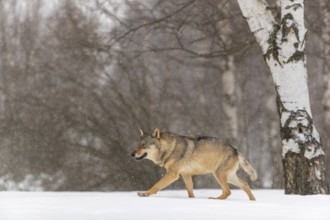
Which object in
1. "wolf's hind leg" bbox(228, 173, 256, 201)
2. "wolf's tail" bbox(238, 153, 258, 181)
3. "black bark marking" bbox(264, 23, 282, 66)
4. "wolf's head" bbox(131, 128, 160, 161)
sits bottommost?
"wolf's hind leg" bbox(228, 173, 256, 201)

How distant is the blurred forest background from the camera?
1541 centimetres

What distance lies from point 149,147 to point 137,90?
653 cm

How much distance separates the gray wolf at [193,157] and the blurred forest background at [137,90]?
613cm

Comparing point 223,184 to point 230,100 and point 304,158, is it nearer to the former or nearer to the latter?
point 304,158

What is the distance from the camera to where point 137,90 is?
15484 millimetres

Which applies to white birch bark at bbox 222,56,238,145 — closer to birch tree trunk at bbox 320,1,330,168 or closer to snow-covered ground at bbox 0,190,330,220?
birch tree trunk at bbox 320,1,330,168

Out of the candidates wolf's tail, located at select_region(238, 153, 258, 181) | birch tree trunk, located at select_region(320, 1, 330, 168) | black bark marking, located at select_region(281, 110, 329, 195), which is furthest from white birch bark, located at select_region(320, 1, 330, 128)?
wolf's tail, located at select_region(238, 153, 258, 181)

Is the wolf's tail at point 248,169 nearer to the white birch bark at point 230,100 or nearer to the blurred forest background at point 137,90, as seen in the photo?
the blurred forest background at point 137,90

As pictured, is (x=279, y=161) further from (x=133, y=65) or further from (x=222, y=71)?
(x=133, y=65)

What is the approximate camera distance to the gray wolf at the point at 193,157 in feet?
29.0

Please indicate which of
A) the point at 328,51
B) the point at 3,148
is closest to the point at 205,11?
the point at 328,51

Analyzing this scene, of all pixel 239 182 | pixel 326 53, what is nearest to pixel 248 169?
pixel 239 182

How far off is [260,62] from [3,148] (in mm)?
6003

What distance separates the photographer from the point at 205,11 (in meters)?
15.4
